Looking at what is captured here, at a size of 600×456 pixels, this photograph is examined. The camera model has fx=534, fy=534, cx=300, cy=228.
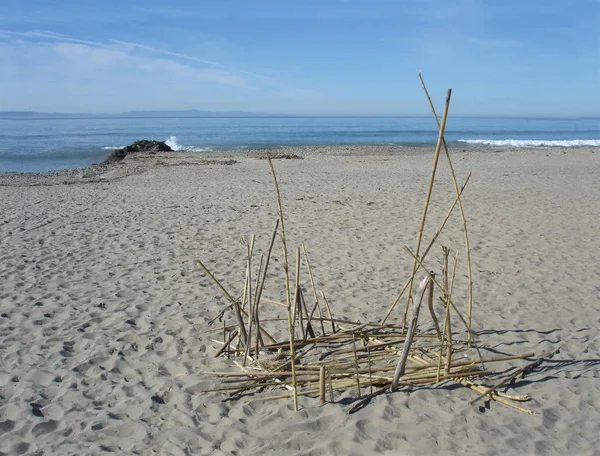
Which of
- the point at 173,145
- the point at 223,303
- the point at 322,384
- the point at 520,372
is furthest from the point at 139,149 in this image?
the point at 520,372

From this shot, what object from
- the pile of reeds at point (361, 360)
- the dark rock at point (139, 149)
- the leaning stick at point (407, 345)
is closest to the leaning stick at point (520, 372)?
the pile of reeds at point (361, 360)

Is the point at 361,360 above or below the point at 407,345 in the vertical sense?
below

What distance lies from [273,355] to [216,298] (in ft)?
5.60

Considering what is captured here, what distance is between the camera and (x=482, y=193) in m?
11.4

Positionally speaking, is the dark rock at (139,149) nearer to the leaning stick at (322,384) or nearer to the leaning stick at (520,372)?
the leaning stick at (322,384)

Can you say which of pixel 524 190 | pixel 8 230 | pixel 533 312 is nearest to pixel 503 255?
pixel 533 312

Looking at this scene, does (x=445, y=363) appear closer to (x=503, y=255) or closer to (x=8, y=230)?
(x=503, y=255)

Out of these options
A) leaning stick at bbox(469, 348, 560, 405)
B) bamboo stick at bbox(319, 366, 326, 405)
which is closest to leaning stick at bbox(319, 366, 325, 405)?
bamboo stick at bbox(319, 366, 326, 405)

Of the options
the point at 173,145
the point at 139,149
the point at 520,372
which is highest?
the point at 139,149

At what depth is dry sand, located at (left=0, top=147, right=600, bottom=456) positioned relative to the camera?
280 cm

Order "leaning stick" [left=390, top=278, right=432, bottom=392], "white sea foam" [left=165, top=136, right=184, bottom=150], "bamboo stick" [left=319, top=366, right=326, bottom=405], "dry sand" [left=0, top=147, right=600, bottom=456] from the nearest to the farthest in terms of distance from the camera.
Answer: "dry sand" [left=0, top=147, right=600, bottom=456], "leaning stick" [left=390, top=278, right=432, bottom=392], "bamboo stick" [left=319, top=366, right=326, bottom=405], "white sea foam" [left=165, top=136, right=184, bottom=150]

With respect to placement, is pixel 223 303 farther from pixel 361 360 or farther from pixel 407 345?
pixel 407 345

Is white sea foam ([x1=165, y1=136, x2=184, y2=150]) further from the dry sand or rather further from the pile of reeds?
the pile of reeds

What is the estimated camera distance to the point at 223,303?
4.94 metres
